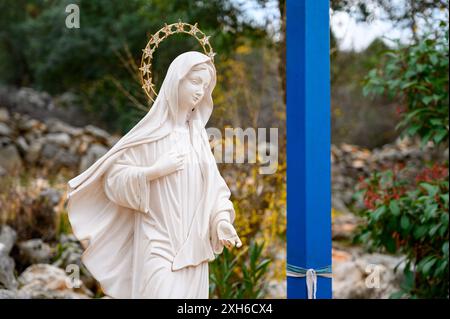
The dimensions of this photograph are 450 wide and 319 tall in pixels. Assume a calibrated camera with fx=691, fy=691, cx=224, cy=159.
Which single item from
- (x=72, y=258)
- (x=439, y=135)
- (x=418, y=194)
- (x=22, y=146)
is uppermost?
(x=22, y=146)

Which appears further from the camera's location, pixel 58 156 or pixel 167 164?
pixel 58 156

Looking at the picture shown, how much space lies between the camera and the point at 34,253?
256 inches

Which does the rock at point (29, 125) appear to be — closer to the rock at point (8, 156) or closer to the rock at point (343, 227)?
the rock at point (8, 156)

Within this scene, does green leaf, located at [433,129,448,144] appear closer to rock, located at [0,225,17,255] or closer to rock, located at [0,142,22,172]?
rock, located at [0,225,17,255]

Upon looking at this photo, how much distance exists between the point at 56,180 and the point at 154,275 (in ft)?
19.2

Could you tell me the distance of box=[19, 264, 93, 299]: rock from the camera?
5379 mm

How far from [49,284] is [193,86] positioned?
9.43 feet

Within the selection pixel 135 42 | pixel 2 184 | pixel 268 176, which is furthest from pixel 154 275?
pixel 135 42

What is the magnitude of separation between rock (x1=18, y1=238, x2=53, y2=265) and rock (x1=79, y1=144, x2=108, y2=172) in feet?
9.18

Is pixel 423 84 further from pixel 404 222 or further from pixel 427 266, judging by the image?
pixel 427 266

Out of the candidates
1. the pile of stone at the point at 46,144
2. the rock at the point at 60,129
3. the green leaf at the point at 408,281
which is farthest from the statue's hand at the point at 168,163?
the rock at the point at 60,129

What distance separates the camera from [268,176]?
6.66 meters

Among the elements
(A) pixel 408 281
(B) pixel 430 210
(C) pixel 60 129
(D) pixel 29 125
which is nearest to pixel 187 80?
(B) pixel 430 210
